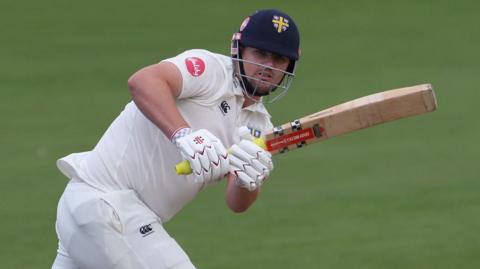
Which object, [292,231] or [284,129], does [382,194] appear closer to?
[292,231]

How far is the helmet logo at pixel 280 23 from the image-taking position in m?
5.80

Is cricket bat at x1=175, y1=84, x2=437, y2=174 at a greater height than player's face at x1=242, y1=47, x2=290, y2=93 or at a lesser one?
lesser

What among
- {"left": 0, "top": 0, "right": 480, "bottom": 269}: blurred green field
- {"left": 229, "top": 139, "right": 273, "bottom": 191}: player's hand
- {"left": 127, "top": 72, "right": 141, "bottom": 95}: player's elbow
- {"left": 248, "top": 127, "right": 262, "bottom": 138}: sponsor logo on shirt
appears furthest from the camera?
{"left": 0, "top": 0, "right": 480, "bottom": 269}: blurred green field

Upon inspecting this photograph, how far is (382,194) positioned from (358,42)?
5402 millimetres

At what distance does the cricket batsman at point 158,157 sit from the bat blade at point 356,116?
0.20 meters

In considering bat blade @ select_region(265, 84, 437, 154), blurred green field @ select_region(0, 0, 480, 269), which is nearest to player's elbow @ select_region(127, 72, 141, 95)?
bat blade @ select_region(265, 84, 437, 154)

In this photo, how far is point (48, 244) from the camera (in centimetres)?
915

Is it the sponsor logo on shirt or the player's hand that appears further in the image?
the sponsor logo on shirt

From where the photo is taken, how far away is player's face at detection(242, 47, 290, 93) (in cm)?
580

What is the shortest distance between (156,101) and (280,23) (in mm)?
869

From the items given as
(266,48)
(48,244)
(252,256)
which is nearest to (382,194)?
(252,256)

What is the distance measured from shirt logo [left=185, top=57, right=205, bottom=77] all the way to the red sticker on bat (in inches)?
19.7

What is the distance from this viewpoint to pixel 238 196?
6191 millimetres

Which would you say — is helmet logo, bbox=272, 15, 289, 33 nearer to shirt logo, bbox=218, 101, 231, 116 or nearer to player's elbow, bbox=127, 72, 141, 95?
shirt logo, bbox=218, 101, 231, 116
